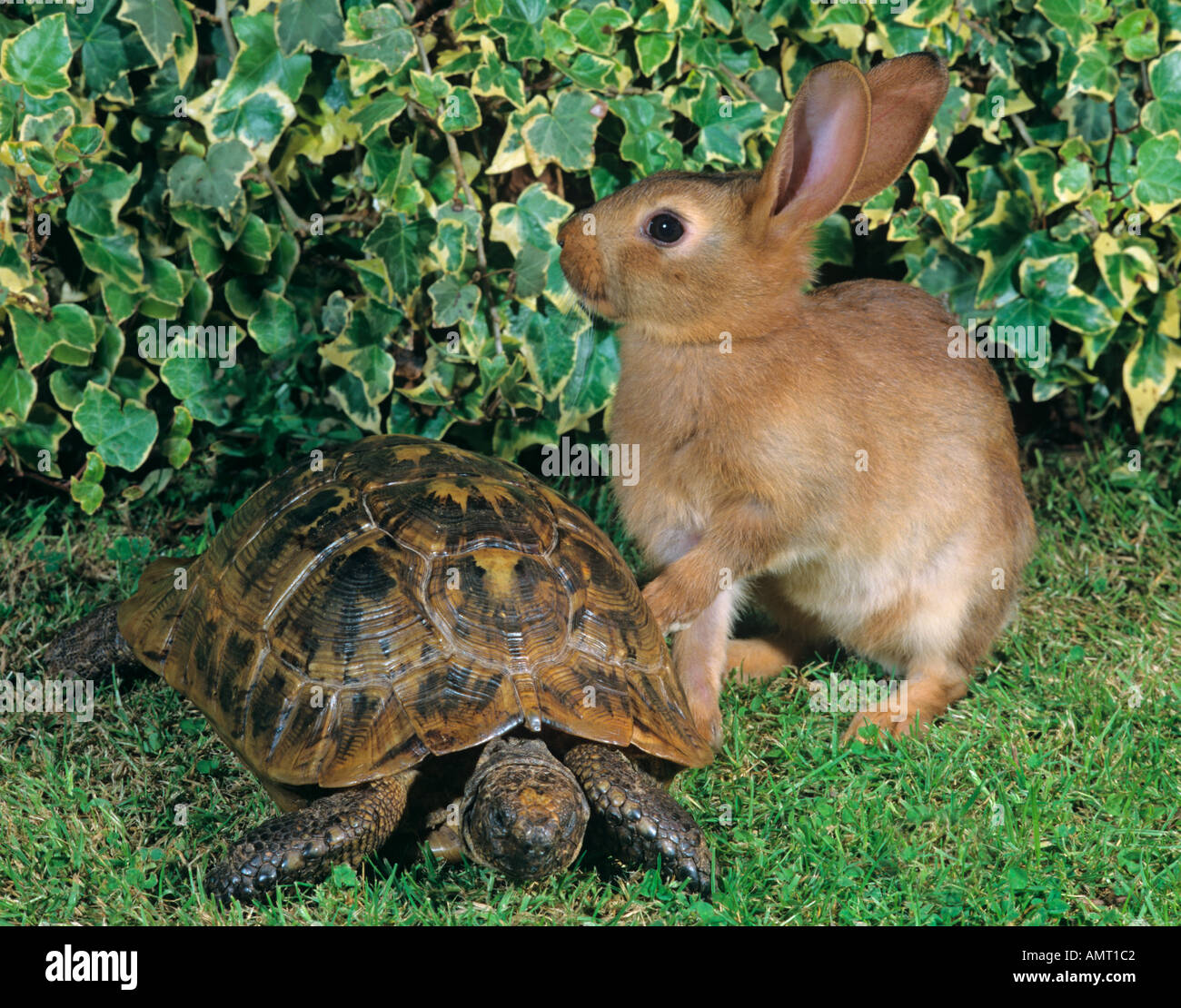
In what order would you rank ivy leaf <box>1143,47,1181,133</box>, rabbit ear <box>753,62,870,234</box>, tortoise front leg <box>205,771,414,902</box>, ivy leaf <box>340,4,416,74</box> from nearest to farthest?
tortoise front leg <box>205,771,414,902</box>
rabbit ear <box>753,62,870,234</box>
ivy leaf <box>340,4,416,74</box>
ivy leaf <box>1143,47,1181,133</box>

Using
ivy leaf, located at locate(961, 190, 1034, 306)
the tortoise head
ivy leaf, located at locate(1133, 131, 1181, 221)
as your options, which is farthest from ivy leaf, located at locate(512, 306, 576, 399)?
ivy leaf, located at locate(1133, 131, 1181, 221)

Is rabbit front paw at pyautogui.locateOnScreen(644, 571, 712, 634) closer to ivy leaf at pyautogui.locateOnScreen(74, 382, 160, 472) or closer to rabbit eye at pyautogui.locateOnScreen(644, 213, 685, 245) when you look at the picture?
rabbit eye at pyautogui.locateOnScreen(644, 213, 685, 245)

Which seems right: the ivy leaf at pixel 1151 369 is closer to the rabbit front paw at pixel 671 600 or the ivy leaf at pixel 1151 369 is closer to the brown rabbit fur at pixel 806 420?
the brown rabbit fur at pixel 806 420

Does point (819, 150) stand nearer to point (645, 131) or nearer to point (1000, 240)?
point (645, 131)

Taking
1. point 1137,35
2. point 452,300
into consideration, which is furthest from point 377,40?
point 1137,35

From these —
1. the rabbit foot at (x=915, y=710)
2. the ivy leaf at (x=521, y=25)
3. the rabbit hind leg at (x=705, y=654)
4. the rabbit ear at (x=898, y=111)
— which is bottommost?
the rabbit foot at (x=915, y=710)

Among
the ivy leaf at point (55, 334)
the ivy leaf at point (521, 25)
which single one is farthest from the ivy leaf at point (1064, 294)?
the ivy leaf at point (55, 334)
